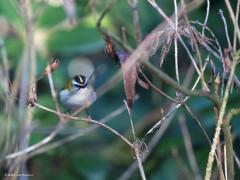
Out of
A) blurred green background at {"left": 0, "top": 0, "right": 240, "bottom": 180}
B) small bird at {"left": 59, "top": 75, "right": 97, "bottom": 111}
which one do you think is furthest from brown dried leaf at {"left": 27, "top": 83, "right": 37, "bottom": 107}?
blurred green background at {"left": 0, "top": 0, "right": 240, "bottom": 180}

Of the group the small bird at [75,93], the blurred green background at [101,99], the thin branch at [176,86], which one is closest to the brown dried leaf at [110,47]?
the thin branch at [176,86]

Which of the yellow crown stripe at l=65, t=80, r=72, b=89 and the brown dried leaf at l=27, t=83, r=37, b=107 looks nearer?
the brown dried leaf at l=27, t=83, r=37, b=107

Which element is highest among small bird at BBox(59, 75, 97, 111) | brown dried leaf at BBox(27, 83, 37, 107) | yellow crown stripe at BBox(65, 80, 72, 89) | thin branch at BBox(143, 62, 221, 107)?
yellow crown stripe at BBox(65, 80, 72, 89)

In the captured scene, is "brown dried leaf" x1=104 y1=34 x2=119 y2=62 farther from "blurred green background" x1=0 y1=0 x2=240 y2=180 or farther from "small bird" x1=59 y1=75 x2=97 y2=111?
"blurred green background" x1=0 y1=0 x2=240 y2=180

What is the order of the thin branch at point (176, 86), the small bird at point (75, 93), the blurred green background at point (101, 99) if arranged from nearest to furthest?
the thin branch at point (176, 86)
the small bird at point (75, 93)
the blurred green background at point (101, 99)

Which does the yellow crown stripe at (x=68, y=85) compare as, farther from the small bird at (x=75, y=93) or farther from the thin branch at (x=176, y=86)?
the thin branch at (x=176, y=86)

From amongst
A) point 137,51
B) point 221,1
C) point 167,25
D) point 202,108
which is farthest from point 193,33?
point 221,1

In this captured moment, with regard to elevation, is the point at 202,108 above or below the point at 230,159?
above

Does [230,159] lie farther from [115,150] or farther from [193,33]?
[115,150]

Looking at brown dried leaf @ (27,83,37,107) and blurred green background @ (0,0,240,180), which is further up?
blurred green background @ (0,0,240,180)
